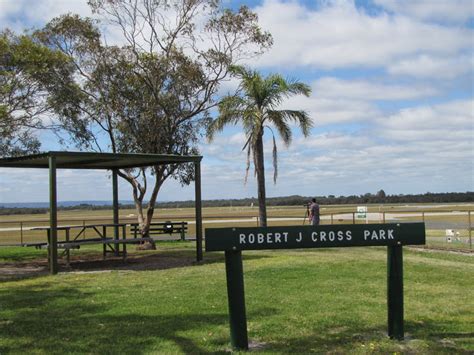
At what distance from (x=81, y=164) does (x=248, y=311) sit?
373 inches

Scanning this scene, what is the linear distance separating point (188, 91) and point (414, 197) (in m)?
124

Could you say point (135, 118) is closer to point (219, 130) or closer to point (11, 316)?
point (219, 130)

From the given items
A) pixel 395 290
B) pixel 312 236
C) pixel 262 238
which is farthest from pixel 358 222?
pixel 262 238

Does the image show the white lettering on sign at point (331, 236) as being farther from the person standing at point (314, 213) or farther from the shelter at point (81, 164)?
the person standing at point (314, 213)

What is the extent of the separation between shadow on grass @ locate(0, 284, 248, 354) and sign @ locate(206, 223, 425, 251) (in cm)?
104

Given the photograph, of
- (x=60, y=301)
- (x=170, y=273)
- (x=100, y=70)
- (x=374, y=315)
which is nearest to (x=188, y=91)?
(x=100, y=70)

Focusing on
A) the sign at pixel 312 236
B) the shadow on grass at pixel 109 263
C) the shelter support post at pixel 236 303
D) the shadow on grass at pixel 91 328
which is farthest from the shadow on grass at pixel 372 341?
the shadow on grass at pixel 109 263

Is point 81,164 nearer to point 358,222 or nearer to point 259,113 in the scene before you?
point 259,113

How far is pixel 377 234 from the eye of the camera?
6.08 meters

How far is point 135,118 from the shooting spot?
1927 centimetres

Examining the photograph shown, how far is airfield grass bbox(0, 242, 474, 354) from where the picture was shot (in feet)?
19.6

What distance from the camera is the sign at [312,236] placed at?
577 centimetres

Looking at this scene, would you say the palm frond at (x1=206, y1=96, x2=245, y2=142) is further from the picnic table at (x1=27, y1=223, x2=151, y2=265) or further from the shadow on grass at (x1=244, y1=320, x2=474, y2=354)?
the shadow on grass at (x1=244, y1=320, x2=474, y2=354)

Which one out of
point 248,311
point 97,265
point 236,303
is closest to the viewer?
point 236,303
